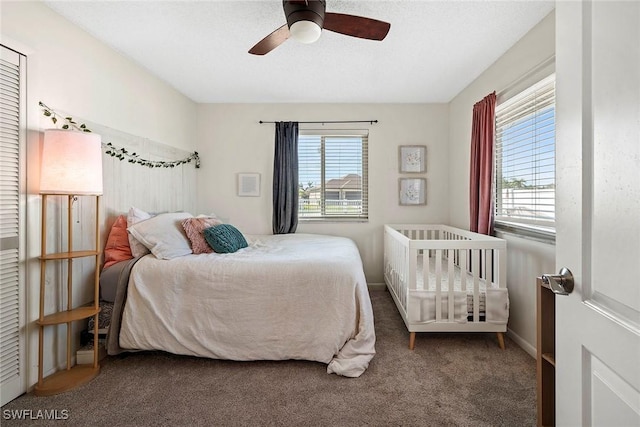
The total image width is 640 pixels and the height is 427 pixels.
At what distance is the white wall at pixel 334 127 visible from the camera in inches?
152

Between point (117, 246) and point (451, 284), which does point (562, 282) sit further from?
point (117, 246)

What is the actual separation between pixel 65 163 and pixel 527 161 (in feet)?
10.4

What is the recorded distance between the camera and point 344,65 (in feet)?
9.15

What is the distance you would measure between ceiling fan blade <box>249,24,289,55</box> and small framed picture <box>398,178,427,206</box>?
2411mm

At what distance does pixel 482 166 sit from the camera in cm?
283

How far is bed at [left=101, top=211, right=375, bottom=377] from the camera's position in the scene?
6.81 ft

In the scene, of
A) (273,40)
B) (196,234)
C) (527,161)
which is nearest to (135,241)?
(196,234)

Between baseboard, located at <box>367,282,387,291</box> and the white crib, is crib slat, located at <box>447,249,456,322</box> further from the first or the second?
baseboard, located at <box>367,282,387,291</box>

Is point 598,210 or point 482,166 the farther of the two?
point 482,166

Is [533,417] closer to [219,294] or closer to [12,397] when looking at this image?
[219,294]

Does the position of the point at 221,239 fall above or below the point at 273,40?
below

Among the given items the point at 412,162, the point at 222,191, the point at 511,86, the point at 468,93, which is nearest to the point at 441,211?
the point at 412,162

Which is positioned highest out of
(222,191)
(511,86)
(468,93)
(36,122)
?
(468,93)

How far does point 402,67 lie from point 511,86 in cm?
92
